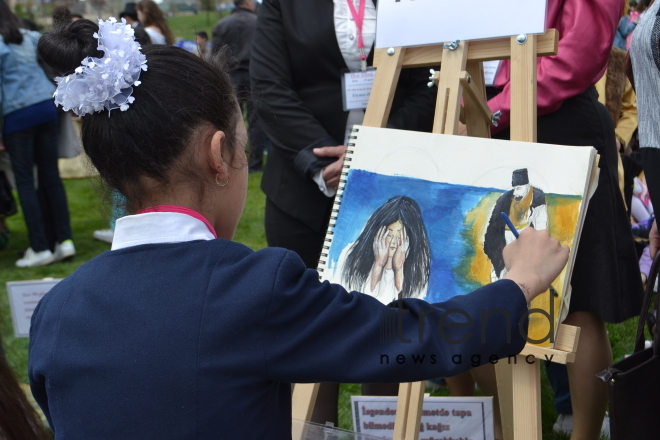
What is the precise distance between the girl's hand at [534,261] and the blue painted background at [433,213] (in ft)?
1.03

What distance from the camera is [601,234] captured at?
1912 mm

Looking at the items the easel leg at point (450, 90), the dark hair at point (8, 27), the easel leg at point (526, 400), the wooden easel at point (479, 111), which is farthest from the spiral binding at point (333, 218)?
the dark hair at point (8, 27)

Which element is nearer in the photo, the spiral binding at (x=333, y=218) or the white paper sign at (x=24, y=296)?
the spiral binding at (x=333, y=218)

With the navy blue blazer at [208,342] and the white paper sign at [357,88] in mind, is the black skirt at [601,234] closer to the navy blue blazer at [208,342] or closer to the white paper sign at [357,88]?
the white paper sign at [357,88]

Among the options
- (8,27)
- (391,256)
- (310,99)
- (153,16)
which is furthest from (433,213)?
(153,16)

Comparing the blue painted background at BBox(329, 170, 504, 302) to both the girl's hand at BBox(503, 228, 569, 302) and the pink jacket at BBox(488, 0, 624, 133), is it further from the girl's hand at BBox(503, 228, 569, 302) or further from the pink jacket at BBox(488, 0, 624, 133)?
the pink jacket at BBox(488, 0, 624, 133)

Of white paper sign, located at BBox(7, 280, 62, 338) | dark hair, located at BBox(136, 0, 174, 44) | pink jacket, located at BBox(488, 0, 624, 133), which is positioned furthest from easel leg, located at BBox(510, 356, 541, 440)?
dark hair, located at BBox(136, 0, 174, 44)

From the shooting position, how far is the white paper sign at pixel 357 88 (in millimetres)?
2123

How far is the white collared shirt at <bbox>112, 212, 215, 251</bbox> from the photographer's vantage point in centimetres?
111

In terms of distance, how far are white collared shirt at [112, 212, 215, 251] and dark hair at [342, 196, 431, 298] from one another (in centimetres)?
66

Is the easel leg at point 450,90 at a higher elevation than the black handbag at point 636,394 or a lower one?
higher

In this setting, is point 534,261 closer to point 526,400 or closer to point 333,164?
point 526,400

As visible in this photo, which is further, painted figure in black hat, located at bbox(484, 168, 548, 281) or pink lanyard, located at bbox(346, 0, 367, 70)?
pink lanyard, located at bbox(346, 0, 367, 70)

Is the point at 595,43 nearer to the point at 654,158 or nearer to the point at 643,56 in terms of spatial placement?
the point at 643,56
